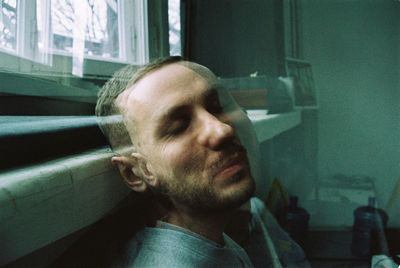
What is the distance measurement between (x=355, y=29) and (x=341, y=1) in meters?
0.12

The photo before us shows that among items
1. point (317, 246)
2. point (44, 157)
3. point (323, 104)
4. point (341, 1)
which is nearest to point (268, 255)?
point (317, 246)

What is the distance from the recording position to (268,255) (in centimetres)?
75

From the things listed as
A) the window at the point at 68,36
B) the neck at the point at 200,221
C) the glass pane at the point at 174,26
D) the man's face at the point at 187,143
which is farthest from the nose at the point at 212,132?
the glass pane at the point at 174,26

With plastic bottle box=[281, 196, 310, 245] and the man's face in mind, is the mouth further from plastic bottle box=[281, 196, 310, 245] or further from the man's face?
plastic bottle box=[281, 196, 310, 245]

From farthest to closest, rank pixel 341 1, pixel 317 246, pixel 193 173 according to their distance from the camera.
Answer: pixel 341 1
pixel 317 246
pixel 193 173

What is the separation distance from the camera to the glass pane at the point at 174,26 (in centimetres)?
99

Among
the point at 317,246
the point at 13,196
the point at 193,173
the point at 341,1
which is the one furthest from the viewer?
the point at 341,1

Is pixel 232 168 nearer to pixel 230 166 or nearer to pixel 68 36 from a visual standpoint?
pixel 230 166

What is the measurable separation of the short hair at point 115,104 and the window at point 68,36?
4 cm

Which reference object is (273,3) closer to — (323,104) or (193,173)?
(323,104)

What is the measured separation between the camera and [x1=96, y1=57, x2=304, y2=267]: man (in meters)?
0.51

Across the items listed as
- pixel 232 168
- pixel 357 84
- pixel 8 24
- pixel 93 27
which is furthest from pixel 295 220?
pixel 8 24

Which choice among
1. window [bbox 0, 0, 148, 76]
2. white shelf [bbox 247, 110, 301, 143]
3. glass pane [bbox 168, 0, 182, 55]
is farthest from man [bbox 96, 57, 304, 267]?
glass pane [bbox 168, 0, 182, 55]

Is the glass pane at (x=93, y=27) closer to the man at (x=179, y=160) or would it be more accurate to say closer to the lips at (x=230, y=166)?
the man at (x=179, y=160)
